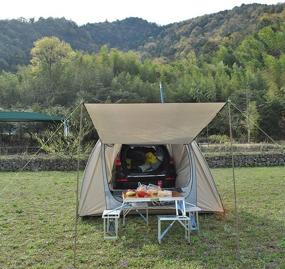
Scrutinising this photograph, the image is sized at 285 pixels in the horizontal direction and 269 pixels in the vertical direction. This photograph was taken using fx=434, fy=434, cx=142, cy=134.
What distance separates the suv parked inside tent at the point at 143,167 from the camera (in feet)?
22.9

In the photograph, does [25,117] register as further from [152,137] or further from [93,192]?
[152,137]

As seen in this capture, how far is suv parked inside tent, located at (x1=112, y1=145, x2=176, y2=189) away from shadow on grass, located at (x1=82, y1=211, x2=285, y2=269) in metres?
0.93

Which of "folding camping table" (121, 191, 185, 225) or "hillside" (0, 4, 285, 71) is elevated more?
"hillside" (0, 4, 285, 71)

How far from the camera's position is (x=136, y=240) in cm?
507

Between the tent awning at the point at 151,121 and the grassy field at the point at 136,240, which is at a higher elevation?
the tent awning at the point at 151,121

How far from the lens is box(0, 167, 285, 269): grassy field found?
4.27 metres

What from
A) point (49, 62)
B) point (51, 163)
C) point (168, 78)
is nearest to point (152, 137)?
point (51, 163)

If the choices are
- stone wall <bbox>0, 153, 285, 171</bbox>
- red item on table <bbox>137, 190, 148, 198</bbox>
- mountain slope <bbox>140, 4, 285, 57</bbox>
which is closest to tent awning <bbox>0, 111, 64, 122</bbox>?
stone wall <bbox>0, 153, 285, 171</bbox>

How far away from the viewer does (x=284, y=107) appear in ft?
75.8

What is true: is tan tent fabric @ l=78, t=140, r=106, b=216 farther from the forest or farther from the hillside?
the hillside

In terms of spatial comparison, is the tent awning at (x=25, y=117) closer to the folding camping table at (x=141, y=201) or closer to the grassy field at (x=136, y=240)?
the grassy field at (x=136, y=240)

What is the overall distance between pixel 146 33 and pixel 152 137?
156 feet

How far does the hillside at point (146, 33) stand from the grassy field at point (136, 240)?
31046mm

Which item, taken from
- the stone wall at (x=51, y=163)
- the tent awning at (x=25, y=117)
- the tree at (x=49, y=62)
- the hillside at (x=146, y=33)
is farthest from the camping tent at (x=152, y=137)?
the hillside at (x=146, y=33)
